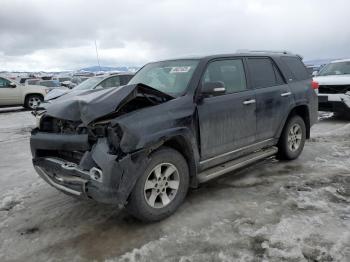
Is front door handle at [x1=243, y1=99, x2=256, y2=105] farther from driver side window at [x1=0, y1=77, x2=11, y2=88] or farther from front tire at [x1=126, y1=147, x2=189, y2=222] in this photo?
driver side window at [x1=0, y1=77, x2=11, y2=88]

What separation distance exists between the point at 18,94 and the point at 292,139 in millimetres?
13860

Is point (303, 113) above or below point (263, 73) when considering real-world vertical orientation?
below

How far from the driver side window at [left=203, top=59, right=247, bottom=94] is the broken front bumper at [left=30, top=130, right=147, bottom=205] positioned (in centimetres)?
160

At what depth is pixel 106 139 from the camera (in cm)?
334

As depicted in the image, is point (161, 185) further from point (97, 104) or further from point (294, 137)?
point (294, 137)

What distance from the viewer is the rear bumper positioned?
9.31 metres

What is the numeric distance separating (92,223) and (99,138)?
3.33 feet

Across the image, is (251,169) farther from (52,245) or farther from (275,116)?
(52,245)

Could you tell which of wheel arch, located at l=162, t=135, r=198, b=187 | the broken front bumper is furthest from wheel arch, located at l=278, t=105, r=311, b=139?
the broken front bumper

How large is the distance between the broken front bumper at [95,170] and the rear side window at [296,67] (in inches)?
138

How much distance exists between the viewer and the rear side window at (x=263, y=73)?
4.92 m

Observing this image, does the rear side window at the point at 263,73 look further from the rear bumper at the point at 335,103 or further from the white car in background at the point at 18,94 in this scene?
the white car in background at the point at 18,94

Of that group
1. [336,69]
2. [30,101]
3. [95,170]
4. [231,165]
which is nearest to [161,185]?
[95,170]

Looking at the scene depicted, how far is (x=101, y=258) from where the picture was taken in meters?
3.05
